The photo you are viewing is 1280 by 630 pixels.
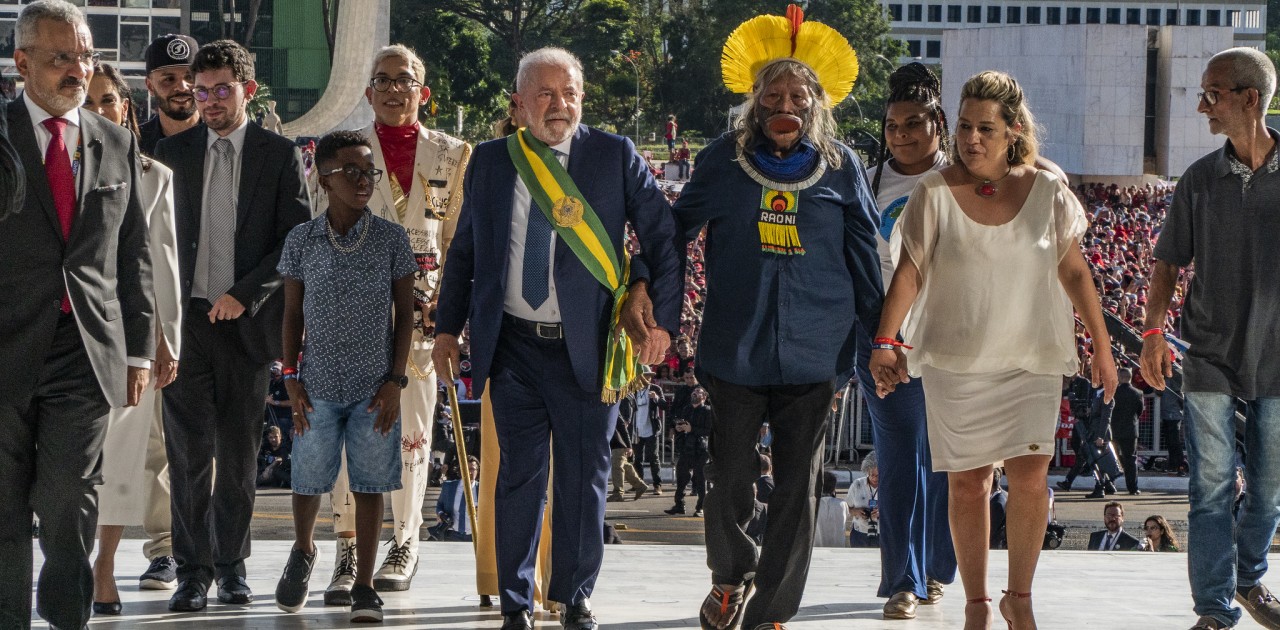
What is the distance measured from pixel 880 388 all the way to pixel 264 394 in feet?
7.57

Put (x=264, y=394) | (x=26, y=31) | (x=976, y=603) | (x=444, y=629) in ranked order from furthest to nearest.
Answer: (x=264, y=394) < (x=444, y=629) < (x=976, y=603) < (x=26, y=31)

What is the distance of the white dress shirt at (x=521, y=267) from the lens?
5375 mm

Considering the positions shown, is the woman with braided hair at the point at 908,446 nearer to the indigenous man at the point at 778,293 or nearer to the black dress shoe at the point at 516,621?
the indigenous man at the point at 778,293

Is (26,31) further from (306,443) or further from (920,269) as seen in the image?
(920,269)

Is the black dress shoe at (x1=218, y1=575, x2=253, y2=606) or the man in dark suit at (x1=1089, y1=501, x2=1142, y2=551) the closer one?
the black dress shoe at (x1=218, y1=575, x2=253, y2=606)

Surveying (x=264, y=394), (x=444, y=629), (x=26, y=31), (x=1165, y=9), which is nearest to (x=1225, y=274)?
(x=444, y=629)

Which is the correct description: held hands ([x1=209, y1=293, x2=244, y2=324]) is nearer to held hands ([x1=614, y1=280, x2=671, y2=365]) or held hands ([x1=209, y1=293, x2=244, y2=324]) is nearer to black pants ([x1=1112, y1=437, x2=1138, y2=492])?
held hands ([x1=614, y1=280, x2=671, y2=365])

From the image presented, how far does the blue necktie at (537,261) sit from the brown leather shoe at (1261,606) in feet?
8.70

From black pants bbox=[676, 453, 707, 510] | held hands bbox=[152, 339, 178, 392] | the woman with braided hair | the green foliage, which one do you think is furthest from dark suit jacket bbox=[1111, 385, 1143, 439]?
the green foliage

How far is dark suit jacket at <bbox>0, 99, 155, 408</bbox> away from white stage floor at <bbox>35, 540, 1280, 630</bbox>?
3.82ft

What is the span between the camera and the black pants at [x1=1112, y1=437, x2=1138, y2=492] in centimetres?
1852

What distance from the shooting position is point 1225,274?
562 centimetres

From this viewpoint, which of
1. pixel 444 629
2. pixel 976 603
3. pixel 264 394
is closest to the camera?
pixel 976 603

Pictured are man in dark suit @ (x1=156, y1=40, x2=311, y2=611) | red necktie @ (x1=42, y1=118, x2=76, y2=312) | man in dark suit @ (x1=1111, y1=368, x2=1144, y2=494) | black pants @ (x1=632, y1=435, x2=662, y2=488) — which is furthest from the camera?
black pants @ (x1=632, y1=435, x2=662, y2=488)
